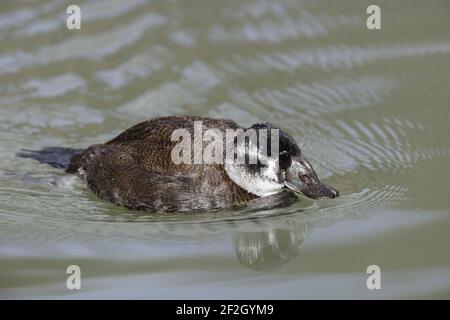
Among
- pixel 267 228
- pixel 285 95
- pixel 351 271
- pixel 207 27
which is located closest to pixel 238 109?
pixel 285 95

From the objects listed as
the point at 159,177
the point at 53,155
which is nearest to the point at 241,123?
the point at 53,155

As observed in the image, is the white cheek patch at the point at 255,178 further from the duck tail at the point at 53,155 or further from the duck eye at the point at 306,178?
the duck tail at the point at 53,155

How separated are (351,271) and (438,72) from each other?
208 inches

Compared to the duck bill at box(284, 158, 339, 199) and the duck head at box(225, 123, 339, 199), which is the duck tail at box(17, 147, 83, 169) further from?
the duck bill at box(284, 158, 339, 199)

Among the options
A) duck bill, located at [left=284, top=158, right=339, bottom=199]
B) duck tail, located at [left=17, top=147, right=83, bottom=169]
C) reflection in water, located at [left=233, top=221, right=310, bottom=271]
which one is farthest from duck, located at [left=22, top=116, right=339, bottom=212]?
duck tail, located at [left=17, top=147, right=83, bottom=169]

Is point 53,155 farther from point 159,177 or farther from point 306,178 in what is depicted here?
point 306,178

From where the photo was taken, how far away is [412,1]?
14.2 m

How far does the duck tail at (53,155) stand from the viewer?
35.7 ft

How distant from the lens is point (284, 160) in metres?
9.47

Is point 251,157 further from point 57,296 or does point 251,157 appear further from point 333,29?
point 333,29

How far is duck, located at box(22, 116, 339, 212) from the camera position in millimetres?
9375

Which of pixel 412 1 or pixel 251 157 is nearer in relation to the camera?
pixel 251 157

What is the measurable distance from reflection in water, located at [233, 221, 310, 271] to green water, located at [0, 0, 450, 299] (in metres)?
0.02

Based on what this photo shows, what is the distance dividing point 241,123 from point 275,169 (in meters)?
2.63
